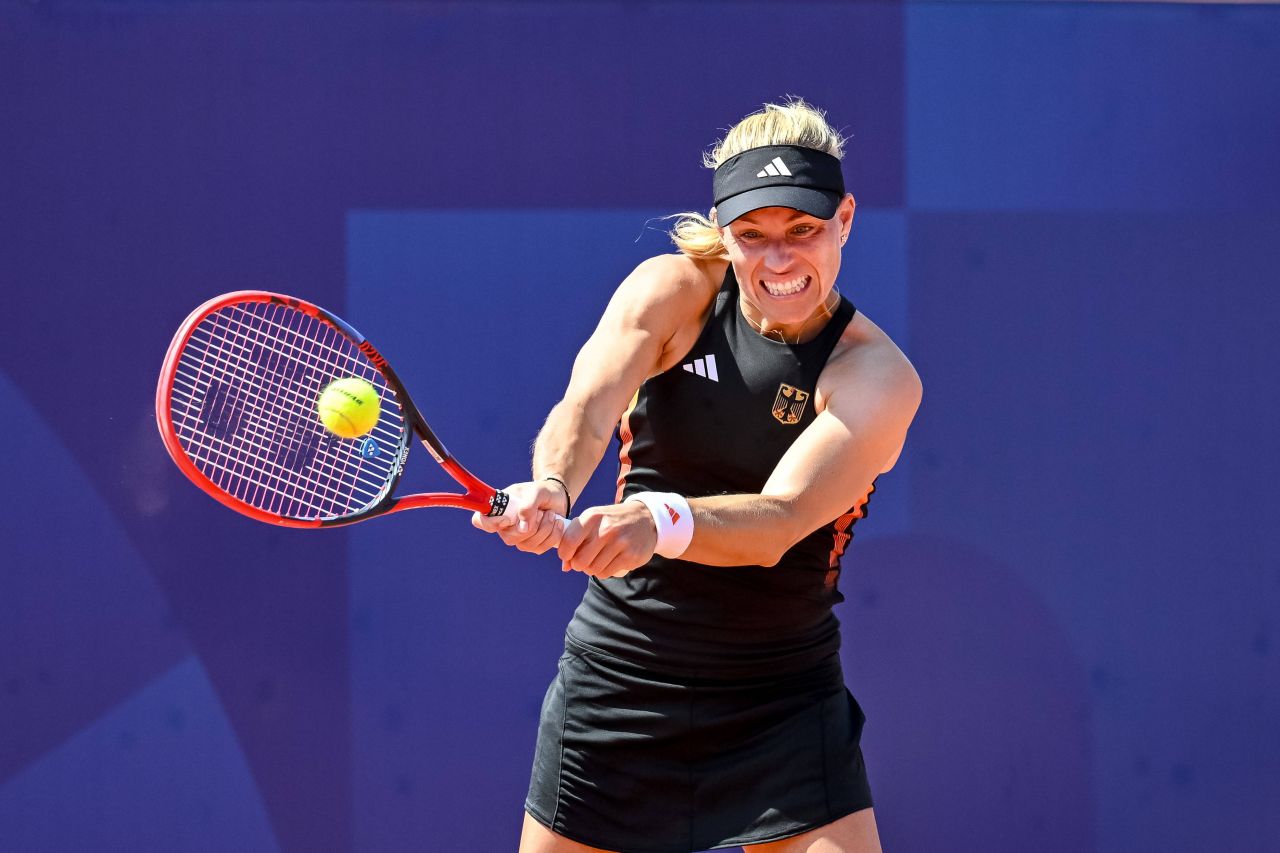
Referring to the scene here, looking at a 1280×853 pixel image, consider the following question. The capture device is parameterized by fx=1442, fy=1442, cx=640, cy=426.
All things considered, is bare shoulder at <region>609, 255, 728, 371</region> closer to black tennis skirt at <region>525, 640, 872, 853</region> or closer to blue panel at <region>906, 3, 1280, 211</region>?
black tennis skirt at <region>525, 640, 872, 853</region>

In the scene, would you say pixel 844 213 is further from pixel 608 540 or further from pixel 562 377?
pixel 562 377

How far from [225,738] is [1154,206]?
105 inches

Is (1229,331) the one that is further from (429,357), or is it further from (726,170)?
(429,357)

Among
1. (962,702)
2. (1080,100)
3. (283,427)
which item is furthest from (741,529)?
(1080,100)

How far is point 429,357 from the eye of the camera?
350 centimetres

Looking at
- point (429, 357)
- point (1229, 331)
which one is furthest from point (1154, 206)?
point (429, 357)

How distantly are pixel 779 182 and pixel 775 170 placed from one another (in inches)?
1.1

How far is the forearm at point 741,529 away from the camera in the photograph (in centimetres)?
230

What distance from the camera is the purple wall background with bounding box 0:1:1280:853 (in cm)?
343

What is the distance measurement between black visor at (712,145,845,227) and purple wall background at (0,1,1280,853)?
944 mm

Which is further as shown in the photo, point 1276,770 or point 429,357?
point 1276,770

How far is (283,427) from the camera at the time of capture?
312 cm

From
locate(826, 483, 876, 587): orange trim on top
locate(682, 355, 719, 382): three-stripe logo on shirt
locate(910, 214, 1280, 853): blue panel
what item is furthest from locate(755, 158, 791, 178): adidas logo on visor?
locate(910, 214, 1280, 853): blue panel

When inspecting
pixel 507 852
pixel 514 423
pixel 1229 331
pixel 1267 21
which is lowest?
pixel 507 852
